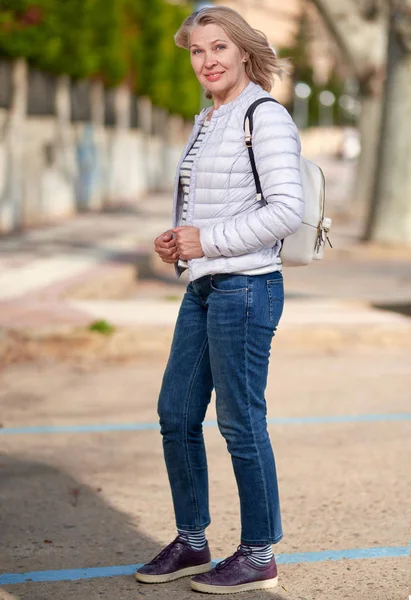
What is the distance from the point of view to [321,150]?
12412 cm

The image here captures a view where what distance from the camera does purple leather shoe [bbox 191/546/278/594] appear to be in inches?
166

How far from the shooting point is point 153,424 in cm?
713

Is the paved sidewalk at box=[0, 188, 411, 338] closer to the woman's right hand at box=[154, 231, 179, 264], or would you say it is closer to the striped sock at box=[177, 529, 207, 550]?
the striped sock at box=[177, 529, 207, 550]

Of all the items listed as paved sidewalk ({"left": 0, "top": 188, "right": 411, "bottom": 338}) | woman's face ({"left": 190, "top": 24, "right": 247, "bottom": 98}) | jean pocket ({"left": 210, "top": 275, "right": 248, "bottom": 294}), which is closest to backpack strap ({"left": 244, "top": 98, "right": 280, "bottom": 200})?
woman's face ({"left": 190, "top": 24, "right": 247, "bottom": 98})

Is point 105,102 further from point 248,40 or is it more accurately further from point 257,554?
point 257,554

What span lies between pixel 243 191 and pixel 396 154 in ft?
48.7

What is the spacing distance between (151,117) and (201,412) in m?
44.6

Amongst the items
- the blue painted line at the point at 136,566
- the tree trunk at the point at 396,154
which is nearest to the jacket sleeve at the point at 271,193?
the blue painted line at the point at 136,566

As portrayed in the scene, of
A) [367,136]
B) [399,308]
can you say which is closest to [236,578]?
[399,308]

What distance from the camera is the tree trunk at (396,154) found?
722 inches

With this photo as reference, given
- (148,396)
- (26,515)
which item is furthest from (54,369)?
(26,515)

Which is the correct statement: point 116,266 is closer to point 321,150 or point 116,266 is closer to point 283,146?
point 283,146

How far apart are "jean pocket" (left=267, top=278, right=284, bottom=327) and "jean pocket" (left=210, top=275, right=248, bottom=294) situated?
0.31ft

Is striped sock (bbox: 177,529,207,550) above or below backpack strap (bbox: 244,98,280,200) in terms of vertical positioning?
below
